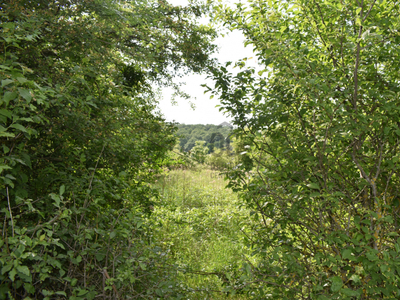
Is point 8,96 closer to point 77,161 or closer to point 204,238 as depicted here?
point 77,161

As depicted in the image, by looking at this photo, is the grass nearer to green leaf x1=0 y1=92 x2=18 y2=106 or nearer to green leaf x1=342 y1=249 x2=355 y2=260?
green leaf x1=342 y1=249 x2=355 y2=260

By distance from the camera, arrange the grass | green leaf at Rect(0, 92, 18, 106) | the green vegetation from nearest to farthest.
Result: green leaf at Rect(0, 92, 18, 106)
the green vegetation
the grass

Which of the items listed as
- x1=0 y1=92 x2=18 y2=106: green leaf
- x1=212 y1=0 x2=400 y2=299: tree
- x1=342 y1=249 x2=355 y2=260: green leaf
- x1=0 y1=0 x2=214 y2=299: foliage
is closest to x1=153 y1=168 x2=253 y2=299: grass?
x1=212 y1=0 x2=400 y2=299: tree

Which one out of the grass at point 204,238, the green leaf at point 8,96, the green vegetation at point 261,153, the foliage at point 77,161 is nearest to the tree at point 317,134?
the green vegetation at point 261,153

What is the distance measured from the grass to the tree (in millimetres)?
412

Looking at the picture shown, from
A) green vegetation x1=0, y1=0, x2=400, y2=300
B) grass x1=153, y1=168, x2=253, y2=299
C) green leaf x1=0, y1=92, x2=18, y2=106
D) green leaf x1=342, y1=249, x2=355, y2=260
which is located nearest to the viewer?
green leaf x1=0, y1=92, x2=18, y2=106

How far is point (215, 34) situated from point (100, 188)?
597cm

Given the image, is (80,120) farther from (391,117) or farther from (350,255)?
(391,117)

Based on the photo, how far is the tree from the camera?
1896 millimetres

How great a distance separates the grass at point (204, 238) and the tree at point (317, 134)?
412 millimetres

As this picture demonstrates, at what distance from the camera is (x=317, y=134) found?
2.17m

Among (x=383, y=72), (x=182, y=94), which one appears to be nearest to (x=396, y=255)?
(x=383, y=72)

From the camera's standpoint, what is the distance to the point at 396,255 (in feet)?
5.32

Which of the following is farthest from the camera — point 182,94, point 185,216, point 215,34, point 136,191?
point 182,94
